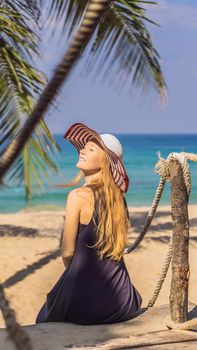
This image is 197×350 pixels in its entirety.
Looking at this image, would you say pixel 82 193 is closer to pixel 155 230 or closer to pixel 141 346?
pixel 141 346

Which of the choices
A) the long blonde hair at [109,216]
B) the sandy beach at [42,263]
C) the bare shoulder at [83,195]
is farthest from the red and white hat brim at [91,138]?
the sandy beach at [42,263]

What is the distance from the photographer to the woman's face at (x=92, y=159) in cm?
404

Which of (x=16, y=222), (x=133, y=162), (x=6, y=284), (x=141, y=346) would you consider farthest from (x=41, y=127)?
(x=133, y=162)

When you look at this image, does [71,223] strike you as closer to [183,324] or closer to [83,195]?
[83,195]

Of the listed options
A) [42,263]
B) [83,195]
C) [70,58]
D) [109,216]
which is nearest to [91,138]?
[83,195]

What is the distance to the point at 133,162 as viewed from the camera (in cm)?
4894

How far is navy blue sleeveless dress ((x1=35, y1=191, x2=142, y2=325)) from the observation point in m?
3.94

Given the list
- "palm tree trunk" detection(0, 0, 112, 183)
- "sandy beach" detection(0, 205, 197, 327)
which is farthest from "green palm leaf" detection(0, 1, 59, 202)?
"palm tree trunk" detection(0, 0, 112, 183)

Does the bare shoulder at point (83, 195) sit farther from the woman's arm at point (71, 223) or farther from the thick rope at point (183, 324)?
the thick rope at point (183, 324)

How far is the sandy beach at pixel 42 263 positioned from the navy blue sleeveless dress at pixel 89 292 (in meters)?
2.99

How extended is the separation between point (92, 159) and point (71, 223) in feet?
1.33

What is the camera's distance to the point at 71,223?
391cm

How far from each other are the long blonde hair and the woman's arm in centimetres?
12

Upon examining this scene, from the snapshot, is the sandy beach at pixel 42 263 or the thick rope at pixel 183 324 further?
the sandy beach at pixel 42 263
